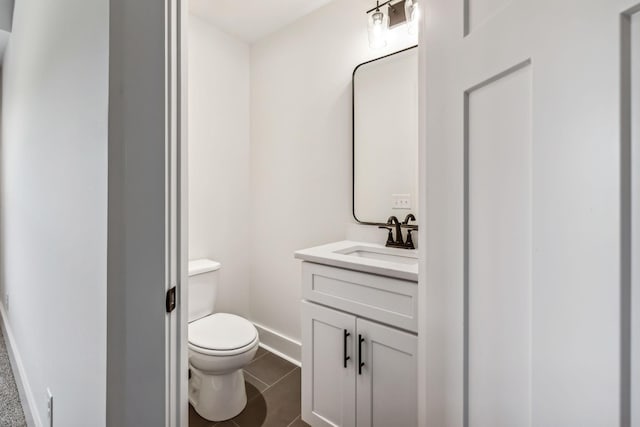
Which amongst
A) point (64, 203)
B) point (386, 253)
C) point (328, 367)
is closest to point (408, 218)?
point (386, 253)

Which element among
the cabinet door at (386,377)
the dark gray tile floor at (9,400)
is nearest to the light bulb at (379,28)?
the cabinet door at (386,377)

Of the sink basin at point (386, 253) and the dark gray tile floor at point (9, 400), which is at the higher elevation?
the sink basin at point (386, 253)

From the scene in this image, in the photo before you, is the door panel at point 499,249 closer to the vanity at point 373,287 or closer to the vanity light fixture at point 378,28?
the vanity at point 373,287

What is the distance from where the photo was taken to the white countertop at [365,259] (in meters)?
1.18

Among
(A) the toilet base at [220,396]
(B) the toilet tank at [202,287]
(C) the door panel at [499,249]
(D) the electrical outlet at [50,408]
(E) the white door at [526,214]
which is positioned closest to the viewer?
(E) the white door at [526,214]

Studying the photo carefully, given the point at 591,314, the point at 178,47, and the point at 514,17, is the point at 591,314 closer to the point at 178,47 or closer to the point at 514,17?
the point at 514,17

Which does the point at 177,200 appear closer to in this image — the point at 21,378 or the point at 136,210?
the point at 136,210

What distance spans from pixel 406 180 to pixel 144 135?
1.31m

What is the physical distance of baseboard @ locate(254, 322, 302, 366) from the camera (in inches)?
85.9

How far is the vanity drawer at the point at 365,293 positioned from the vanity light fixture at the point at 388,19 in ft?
4.14

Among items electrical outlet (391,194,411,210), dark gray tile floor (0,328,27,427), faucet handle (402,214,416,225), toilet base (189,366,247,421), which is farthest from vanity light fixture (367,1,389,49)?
dark gray tile floor (0,328,27,427)

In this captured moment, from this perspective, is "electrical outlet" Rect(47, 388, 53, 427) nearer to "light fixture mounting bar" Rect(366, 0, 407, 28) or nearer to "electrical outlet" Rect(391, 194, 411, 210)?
"electrical outlet" Rect(391, 194, 411, 210)

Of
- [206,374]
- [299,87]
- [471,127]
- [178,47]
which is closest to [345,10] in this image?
→ [299,87]

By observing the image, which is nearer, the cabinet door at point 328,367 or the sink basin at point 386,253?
the cabinet door at point 328,367
